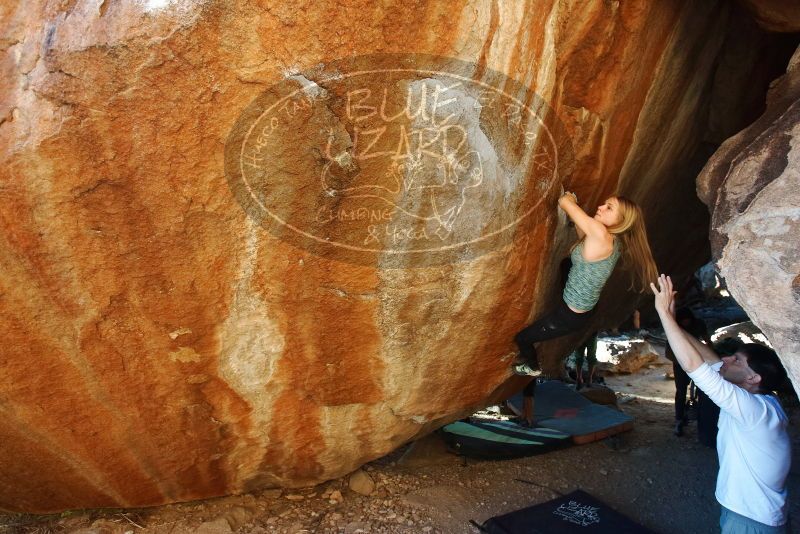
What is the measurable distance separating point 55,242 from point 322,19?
1.34 meters

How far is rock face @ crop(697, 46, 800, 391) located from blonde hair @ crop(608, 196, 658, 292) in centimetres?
30

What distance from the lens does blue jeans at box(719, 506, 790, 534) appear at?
240 centimetres

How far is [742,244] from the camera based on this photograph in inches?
97.0

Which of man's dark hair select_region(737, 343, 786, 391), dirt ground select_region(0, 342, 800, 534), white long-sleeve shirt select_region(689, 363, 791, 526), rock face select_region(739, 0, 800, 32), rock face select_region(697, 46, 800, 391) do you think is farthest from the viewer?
dirt ground select_region(0, 342, 800, 534)

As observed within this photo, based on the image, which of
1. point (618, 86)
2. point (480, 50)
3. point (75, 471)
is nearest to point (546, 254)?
point (618, 86)

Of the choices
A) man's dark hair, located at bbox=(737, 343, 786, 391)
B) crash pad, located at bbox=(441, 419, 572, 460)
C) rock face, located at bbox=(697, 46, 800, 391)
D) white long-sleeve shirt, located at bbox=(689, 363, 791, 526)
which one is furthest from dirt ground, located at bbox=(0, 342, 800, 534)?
rock face, located at bbox=(697, 46, 800, 391)

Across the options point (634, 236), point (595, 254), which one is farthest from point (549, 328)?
point (634, 236)

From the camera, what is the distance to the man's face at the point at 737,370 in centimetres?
259

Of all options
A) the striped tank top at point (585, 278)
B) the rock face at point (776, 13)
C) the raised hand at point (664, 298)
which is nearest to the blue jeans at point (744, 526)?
the raised hand at point (664, 298)

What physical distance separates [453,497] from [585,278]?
5.34 ft

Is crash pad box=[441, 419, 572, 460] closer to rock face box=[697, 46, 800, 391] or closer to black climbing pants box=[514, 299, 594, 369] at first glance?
black climbing pants box=[514, 299, 594, 369]

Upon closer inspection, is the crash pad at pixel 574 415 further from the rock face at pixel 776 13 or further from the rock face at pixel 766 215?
the rock face at pixel 776 13

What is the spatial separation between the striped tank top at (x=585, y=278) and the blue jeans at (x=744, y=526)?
1.09m

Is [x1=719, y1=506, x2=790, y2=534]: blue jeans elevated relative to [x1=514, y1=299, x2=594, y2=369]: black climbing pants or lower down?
lower down
